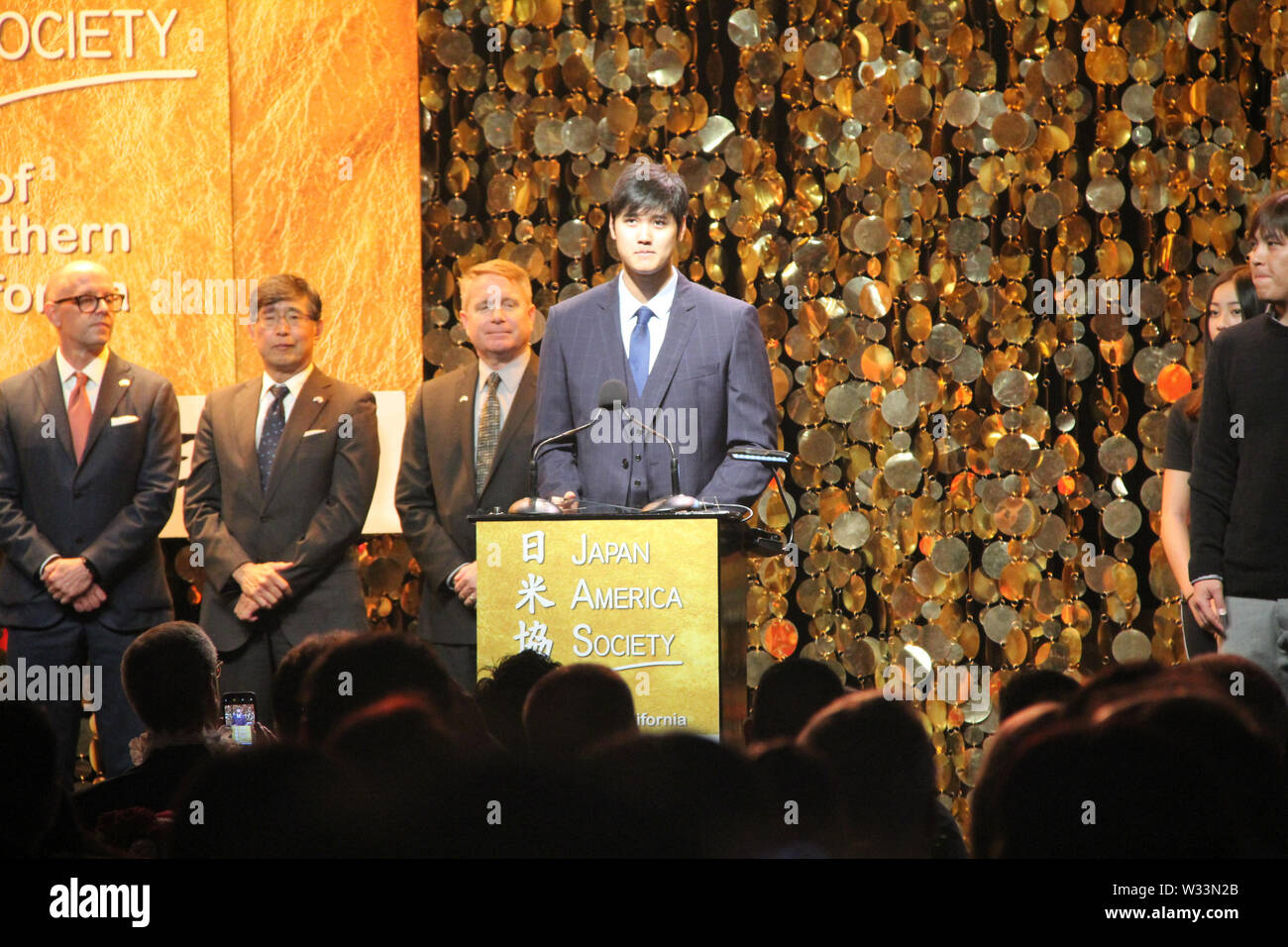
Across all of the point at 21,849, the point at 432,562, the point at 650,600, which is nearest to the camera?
the point at 21,849

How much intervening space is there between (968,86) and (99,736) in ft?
9.63

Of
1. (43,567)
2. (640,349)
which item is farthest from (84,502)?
(640,349)

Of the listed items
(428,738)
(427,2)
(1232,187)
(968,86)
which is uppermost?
(427,2)

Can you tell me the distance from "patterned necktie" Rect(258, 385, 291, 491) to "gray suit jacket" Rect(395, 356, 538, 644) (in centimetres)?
32

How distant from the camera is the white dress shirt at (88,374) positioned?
385cm

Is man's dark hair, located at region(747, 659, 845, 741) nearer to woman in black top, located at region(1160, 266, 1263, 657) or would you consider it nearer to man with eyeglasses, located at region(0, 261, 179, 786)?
woman in black top, located at region(1160, 266, 1263, 657)

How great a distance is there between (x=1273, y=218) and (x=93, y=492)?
2688 mm

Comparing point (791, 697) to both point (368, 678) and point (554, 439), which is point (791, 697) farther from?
point (554, 439)

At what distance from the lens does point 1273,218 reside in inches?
105

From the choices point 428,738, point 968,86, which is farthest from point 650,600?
point 968,86

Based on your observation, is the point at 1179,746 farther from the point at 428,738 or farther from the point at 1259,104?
the point at 1259,104

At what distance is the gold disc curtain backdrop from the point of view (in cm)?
445
